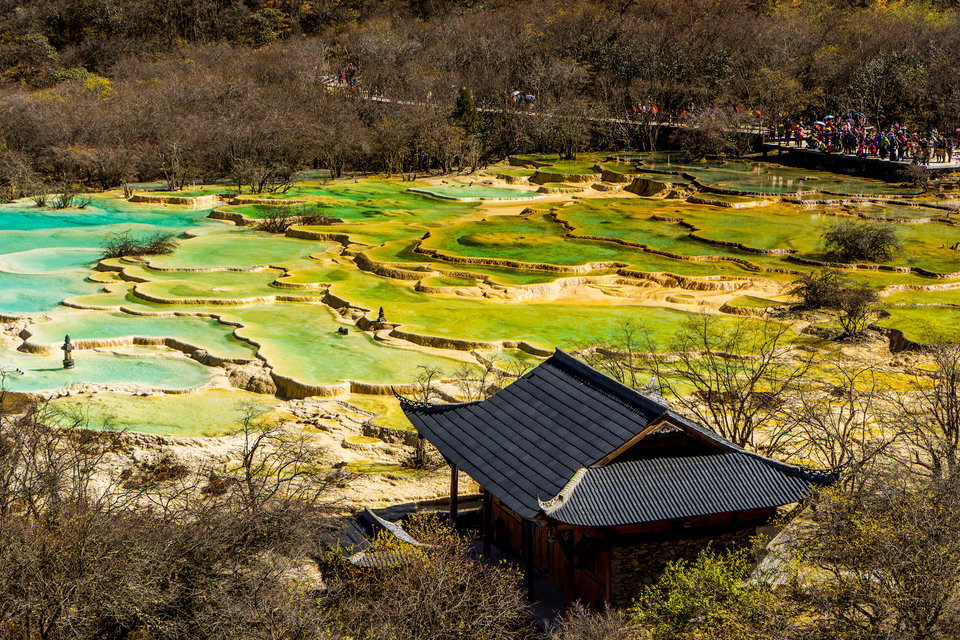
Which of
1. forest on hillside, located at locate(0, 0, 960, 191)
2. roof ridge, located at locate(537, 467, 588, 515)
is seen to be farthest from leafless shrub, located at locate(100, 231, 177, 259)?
roof ridge, located at locate(537, 467, 588, 515)

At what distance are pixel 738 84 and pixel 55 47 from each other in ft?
217

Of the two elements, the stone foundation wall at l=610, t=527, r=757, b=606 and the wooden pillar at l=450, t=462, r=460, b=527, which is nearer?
the stone foundation wall at l=610, t=527, r=757, b=606

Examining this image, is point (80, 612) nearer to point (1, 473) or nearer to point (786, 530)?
point (1, 473)

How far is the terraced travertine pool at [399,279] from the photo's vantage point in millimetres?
27484

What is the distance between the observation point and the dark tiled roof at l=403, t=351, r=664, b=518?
14109mm

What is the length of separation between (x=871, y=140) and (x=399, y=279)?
41.3 meters

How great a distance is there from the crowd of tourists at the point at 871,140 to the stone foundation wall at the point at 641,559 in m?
51.2

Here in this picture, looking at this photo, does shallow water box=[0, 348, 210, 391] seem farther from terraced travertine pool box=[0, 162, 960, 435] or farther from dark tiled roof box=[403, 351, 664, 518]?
dark tiled roof box=[403, 351, 664, 518]

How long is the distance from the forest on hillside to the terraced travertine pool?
6.38m

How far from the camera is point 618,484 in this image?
1394 cm

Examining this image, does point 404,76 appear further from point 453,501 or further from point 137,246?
point 453,501

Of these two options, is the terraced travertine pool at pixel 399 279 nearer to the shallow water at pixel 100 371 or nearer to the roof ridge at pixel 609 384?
the shallow water at pixel 100 371

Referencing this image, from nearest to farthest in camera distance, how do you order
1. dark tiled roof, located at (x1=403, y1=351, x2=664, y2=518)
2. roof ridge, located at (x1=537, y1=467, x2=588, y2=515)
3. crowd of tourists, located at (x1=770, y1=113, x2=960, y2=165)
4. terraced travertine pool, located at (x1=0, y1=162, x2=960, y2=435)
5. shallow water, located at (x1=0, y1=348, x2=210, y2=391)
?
roof ridge, located at (x1=537, y1=467, x2=588, y2=515), dark tiled roof, located at (x1=403, y1=351, x2=664, y2=518), shallow water, located at (x1=0, y1=348, x2=210, y2=391), terraced travertine pool, located at (x1=0, y1=162, x2=960, y2=435), crowd of tourists, located at (x1=770, y1=113, x2=960, y2=165)

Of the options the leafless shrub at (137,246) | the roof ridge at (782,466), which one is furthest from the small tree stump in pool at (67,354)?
the roof ridge at (782,466)
